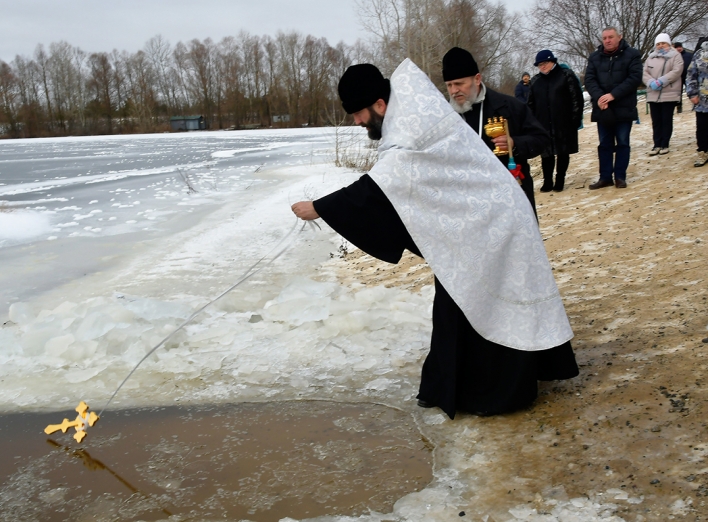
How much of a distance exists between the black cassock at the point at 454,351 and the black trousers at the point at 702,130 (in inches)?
215

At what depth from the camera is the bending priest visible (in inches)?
122

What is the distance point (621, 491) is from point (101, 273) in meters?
5.89

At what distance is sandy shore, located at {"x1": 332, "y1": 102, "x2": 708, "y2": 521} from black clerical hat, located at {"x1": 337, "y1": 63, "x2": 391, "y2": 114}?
1577mm

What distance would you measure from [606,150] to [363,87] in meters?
5.57

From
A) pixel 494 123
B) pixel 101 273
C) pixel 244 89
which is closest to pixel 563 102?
pixel 494 123

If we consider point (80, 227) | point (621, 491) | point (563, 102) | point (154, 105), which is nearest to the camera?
point (621, 491)

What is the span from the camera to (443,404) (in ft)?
11.3

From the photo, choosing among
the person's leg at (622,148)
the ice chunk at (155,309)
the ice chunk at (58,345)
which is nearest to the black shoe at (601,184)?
the person's leg at (622,148)

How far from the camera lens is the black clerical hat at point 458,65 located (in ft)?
11.9

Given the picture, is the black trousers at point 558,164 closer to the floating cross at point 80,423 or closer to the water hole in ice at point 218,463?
the water hole in ice at point 218,463

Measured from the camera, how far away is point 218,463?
10.6ft

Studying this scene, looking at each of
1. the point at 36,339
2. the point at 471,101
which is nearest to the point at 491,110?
the point at 471,101

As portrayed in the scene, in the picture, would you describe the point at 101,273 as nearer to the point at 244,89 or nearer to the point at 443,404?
the point at 443,404

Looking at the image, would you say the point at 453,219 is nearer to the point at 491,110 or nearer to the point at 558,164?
the point at 491,110
